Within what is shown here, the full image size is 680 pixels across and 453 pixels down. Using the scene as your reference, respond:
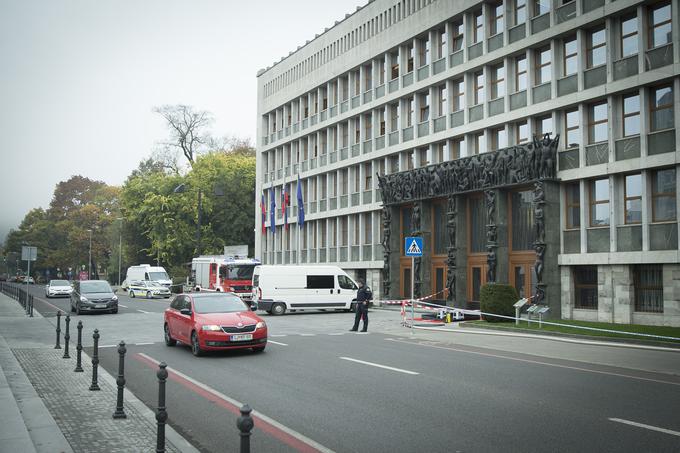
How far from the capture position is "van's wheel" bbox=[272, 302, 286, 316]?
109 ft

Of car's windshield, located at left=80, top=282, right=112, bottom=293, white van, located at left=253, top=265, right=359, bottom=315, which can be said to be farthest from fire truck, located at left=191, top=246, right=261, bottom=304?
car's windshield, located at left=80, top=282, right=112, bottom=293

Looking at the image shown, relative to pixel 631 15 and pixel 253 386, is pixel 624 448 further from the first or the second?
pixel 631 15

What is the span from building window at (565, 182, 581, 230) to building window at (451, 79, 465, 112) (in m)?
9.48

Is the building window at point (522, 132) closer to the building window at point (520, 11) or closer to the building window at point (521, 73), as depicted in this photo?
the building window at point (521, 73)

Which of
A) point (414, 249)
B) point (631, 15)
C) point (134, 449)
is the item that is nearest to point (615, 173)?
point (631, 15)

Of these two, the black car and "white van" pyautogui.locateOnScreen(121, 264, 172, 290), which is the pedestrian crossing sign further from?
"white van" pyautogui.locateOnScreen(121, 264, 172, 290)

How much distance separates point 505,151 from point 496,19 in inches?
315

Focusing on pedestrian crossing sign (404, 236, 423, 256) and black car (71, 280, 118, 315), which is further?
black car (71, 280, 118, 315)

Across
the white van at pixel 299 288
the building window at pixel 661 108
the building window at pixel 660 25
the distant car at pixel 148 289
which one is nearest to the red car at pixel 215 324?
the white van at pixel 299 288

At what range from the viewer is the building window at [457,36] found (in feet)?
127

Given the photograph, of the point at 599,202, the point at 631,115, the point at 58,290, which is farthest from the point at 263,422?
the point at 58,290

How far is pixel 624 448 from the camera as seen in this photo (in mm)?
7305

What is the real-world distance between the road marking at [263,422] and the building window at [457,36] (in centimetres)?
3074

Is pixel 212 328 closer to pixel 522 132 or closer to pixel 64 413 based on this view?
pixel 64 413
